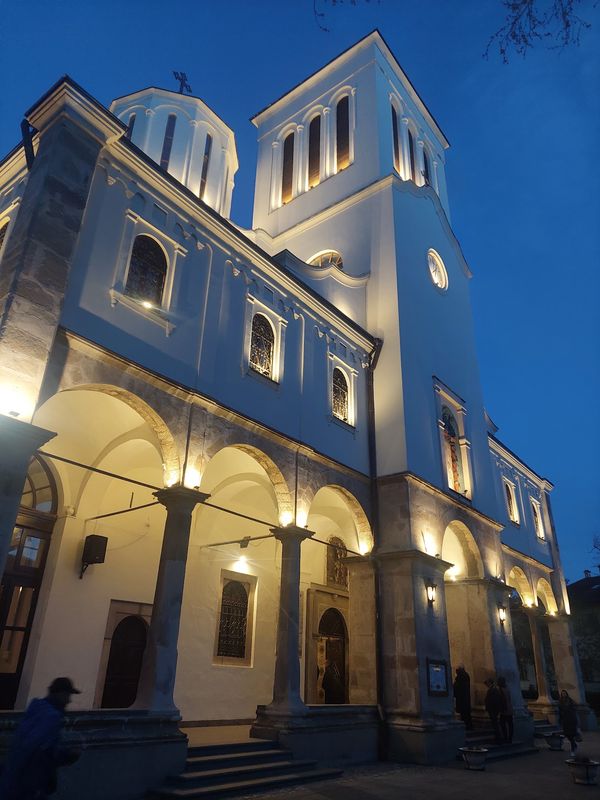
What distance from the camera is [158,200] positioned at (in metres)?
10.9

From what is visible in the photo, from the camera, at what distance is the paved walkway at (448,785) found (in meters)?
8.73

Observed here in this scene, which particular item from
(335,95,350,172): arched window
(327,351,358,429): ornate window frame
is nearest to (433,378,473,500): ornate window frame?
(327,351,358,429): ornate window frame

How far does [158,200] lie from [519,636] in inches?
1293

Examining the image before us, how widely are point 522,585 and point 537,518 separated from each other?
4.14m

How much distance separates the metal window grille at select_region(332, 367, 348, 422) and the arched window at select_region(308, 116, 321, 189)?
10.6 meters

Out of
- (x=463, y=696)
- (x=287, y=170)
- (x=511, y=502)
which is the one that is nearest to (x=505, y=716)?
(x=463, y=696)

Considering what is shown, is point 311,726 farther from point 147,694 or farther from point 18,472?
point 18,472

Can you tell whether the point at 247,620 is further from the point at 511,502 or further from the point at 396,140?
the point at 396,140

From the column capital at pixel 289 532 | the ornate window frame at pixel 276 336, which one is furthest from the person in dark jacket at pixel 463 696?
the ornate window frame at pixel 276 336

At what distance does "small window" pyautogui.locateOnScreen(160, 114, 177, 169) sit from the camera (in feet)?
63.4

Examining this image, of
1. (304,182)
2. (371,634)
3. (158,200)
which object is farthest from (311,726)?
(304,182)

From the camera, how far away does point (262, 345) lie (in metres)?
12.6

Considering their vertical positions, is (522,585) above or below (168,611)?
above

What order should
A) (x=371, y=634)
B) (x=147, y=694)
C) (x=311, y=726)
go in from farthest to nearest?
(x=371, y=634) → (x=311, y=726) → (x=147, y=694)
